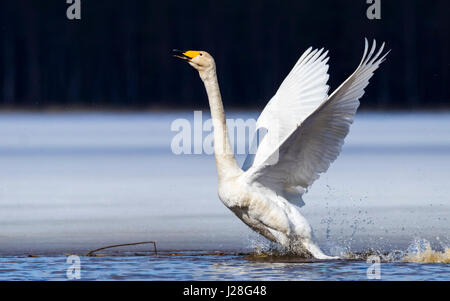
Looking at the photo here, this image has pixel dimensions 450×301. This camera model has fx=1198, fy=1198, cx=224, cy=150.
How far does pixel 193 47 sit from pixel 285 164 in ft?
180

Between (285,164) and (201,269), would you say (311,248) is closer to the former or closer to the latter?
(285,164)

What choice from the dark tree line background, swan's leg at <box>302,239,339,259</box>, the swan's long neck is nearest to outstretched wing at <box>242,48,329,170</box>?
the swan's long neck

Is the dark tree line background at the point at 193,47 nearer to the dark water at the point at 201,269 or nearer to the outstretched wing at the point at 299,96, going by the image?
the outstretched wing at the point at 299,96

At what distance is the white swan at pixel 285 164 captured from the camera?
1173cm

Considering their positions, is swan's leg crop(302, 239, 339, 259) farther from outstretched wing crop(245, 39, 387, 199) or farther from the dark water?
outstretched wing crop(245, 39, 387, 199)

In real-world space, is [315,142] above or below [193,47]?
below

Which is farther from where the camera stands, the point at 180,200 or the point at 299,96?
the point at 180,200

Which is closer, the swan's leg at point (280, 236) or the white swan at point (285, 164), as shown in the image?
the white swan at point (285, 164)

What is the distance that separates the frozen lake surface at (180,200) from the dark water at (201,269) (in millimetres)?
760

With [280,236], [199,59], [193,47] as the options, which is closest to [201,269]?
[280,236]

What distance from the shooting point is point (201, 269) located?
11398 millimetres

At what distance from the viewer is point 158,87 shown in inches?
2630

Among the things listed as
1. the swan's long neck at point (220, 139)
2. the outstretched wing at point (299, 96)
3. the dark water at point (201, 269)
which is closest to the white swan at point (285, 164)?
the swan's long neck at point (220, 139)
